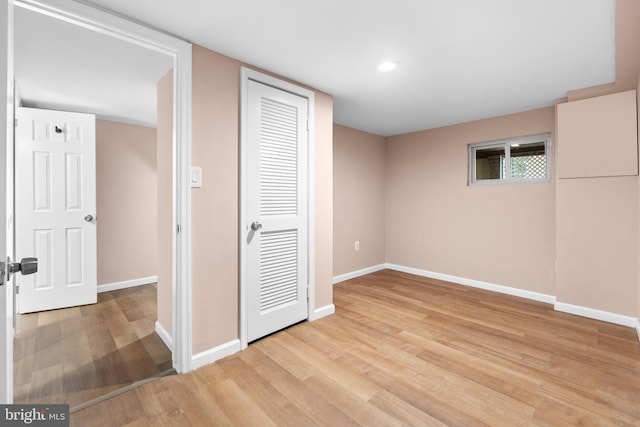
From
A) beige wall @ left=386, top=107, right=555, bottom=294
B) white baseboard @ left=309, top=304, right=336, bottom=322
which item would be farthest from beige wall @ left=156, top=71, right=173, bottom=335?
beige wall @ left=386, top=107, right=555, bottom=294

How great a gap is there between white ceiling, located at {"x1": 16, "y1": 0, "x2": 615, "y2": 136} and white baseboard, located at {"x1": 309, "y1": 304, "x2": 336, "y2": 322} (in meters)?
2.09

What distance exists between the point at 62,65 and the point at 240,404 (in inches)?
107

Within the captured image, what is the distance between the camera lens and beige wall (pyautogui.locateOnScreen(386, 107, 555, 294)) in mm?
3391

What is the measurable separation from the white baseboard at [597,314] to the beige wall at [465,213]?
345 mm

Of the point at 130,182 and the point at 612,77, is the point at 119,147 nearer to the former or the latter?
the point at 130,182

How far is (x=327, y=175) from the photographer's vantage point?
2902 millimetres

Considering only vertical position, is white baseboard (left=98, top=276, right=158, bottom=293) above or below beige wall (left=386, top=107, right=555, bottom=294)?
below

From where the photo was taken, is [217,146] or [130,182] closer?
[217,146]

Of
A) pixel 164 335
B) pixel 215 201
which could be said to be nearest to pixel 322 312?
pixel 164 335

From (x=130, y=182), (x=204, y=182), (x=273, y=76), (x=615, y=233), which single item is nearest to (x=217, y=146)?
(x=204, y=182)

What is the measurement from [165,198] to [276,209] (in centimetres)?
87

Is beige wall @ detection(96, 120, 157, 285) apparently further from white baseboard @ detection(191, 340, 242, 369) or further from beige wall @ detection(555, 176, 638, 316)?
beige wall @ detection(555, 176, 638, 316)

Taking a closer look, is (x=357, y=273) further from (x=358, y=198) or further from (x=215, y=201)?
(x=215, y=201)

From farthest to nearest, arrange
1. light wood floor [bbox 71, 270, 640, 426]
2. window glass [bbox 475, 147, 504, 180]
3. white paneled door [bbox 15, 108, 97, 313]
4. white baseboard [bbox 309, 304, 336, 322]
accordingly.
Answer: window glass [bbox 475, 147, 504, 180]
white paneled door [bbox 15, 108, 97, 313]
white baseboard [bbox 309, 304, 336, 322]
light wood floor [bbox 71, 270, 640, 426]
